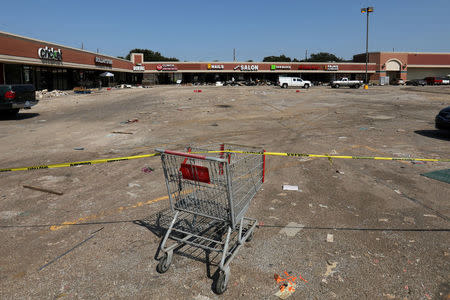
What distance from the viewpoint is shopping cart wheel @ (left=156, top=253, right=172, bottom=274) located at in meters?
3.24

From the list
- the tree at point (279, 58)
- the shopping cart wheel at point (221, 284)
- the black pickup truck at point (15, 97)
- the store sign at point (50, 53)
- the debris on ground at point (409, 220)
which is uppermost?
the tree at point (279, 58)

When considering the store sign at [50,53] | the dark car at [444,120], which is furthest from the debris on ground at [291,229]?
the store sign at [50,53]

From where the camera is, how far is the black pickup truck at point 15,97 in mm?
13730

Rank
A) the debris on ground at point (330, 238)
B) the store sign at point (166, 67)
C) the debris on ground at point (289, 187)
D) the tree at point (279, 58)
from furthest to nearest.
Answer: the tree at point (279, 58) < the store sign at point (166, 67) < the debris on ground at point (289, 187) < the debris on ground at point (330, 238)

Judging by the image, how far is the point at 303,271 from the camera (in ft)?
10.7

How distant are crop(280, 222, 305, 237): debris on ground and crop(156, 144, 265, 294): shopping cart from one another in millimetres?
484

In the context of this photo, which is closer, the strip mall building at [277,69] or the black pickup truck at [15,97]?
the black pickup truck at [15,97]

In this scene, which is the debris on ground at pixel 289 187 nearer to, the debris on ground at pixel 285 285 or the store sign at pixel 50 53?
the debris on ground at pixel 285 285

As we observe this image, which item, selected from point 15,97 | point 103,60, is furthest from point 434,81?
point 15,97

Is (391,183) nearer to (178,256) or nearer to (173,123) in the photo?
(178,256)

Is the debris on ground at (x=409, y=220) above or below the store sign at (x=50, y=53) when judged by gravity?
below

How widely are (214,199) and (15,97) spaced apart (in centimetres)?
1445

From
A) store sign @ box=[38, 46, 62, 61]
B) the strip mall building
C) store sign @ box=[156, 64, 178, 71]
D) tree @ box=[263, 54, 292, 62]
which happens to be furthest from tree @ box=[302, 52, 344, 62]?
store sign @ box=[38, 46, 62, 61]

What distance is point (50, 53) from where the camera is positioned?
3134 cm
